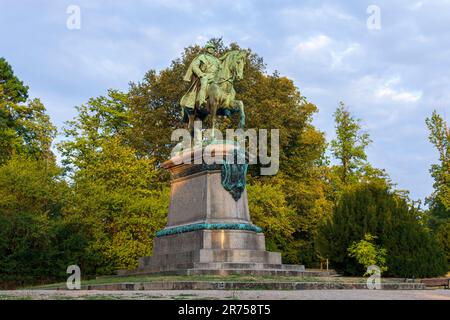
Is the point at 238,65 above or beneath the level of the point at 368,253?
above

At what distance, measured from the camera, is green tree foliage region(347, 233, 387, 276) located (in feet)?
71.5

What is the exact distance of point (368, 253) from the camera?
71.3 ft

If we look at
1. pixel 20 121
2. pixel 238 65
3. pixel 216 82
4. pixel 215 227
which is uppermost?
pixel 20 121

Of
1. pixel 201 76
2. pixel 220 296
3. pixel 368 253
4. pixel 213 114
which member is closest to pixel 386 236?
pixel 368 253

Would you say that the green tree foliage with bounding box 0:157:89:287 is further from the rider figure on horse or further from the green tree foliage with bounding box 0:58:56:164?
the green tree foliage with bounding box 0:58:56:164

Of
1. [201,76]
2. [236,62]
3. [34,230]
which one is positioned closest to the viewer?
[236,62]

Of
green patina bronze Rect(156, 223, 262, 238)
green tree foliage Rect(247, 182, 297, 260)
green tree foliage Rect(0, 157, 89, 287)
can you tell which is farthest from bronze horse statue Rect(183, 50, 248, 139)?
green tree foliage Rect(247, 182, 297, 260)

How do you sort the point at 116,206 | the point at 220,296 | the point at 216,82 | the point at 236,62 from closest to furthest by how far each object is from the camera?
the point at 220,296 < the point at 236,62 < the point at 216,82 < the point at 116,206

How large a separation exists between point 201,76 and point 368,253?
890 cm

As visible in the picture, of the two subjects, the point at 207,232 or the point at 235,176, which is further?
the point at 235,176

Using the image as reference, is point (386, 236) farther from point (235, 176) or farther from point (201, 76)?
point (201, 76)

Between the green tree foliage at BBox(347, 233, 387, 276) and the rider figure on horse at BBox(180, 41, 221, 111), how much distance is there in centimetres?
789
